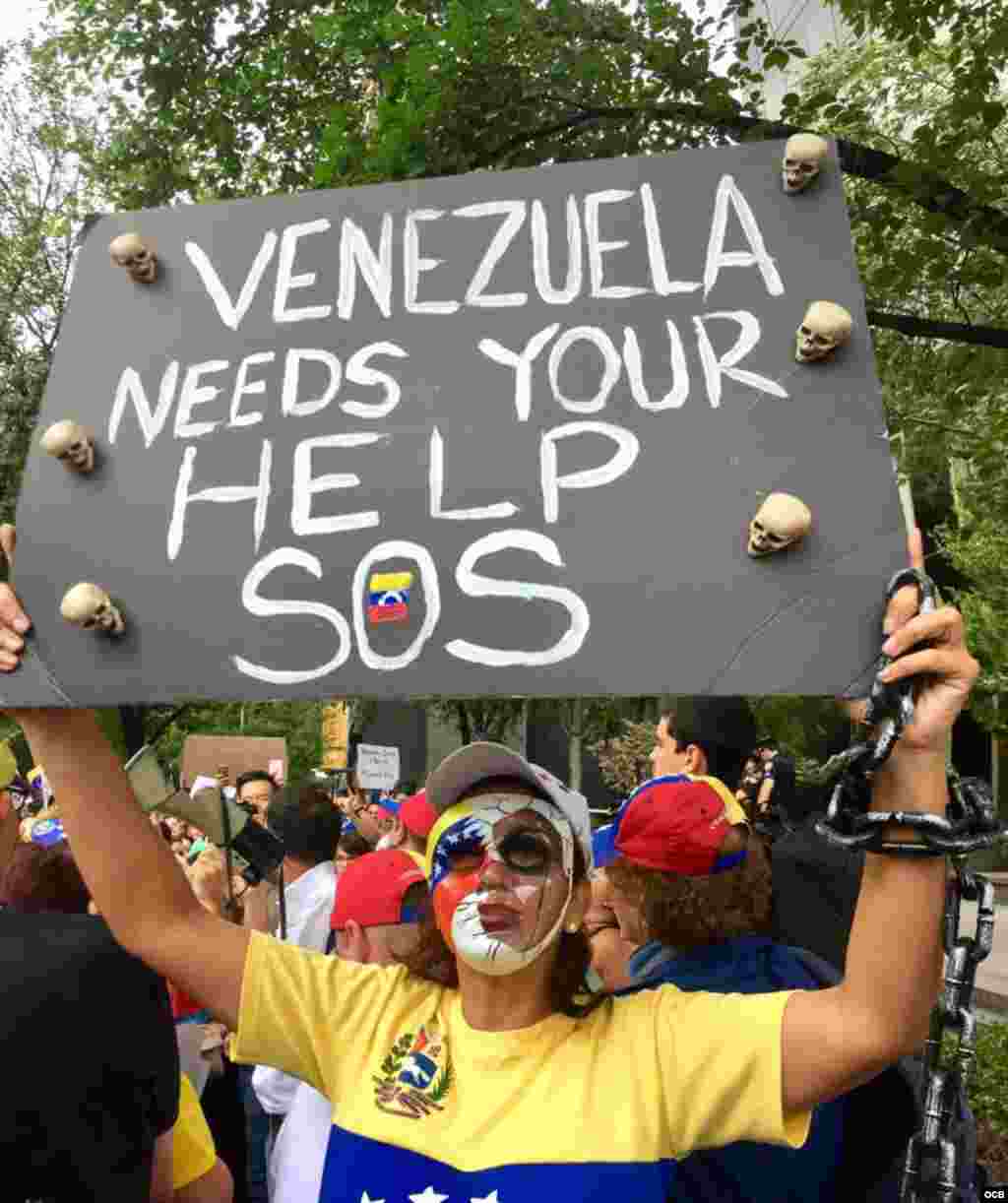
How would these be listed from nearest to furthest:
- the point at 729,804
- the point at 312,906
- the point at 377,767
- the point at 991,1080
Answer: the point at 729,804 → the point at 312,906 → the point at 991,1080 → the point at 377,767

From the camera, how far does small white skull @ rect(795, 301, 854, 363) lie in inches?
77.4

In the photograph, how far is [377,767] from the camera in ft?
44.7

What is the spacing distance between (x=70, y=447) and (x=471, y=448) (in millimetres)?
635

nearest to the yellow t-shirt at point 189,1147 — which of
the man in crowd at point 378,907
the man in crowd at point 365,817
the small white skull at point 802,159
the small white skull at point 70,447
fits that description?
the man in crowd at point 378,907

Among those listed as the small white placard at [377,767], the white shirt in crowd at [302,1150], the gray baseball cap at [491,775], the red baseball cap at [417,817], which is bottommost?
the white shirt in crowd at [302,1150]

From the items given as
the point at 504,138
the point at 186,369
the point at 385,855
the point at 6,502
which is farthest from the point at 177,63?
the point at 6,502

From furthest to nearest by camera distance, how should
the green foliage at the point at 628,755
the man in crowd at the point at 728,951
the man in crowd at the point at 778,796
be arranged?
1. the green foliage at the point at 628,755
2. the man in crowd at the point at 778,796
3. the man in crowd at the point at 728,951

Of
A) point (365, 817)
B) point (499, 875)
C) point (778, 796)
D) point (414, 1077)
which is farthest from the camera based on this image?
point (365, 817)

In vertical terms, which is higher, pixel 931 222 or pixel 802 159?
pixel 931 222

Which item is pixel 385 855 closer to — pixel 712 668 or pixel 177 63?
pixel 712 668

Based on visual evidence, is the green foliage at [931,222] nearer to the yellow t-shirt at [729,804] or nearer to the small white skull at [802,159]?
the yellow t-shirt at [729,804]

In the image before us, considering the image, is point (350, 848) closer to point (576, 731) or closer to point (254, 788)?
point (254, 788)

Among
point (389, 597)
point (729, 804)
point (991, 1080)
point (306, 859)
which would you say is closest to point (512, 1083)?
point (389, 597)

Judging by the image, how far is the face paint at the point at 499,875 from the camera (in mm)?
2125
